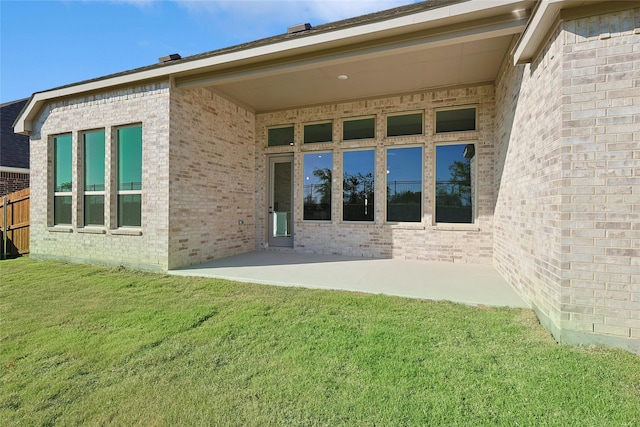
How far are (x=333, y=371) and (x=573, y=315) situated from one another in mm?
2368

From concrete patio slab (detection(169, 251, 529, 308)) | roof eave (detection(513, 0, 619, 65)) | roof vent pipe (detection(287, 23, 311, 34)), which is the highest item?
roof vent pipe (detection(287, 23, 311, 34))

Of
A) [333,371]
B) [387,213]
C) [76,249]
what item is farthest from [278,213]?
[333,371]

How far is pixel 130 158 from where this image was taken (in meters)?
6.30

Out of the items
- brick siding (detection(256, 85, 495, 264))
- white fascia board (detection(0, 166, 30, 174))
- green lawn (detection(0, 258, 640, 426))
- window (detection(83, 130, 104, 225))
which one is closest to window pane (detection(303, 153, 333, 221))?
brick siding (detection(256, 85, 495, 264))

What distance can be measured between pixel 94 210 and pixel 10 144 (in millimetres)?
9714

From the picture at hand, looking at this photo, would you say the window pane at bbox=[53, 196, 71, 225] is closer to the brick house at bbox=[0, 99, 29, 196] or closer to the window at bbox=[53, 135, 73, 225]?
the window at bbox=[53, 135, 73, 225]

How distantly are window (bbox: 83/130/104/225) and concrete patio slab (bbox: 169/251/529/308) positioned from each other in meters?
2.75

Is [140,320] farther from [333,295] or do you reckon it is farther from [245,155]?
[245,155]

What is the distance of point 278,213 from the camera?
8.41 metres

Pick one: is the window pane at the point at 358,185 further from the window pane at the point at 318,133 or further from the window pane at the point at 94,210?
the window pane at the point at 94,210

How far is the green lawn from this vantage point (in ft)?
6.11

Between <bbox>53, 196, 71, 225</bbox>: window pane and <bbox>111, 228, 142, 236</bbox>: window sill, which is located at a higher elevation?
<bbox>53, 196, 71, 225</bbox>: window pane

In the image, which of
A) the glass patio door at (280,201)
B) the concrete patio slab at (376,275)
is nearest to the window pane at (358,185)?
the concrete patio slab at (376,275)

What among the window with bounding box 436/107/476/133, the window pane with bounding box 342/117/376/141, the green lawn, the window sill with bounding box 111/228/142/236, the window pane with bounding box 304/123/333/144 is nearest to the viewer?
the green lawn
